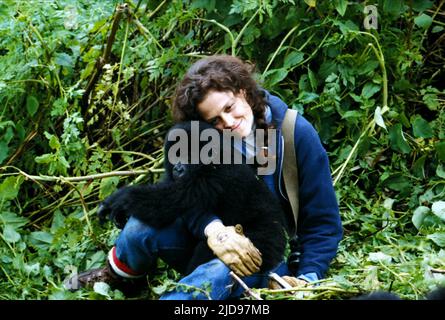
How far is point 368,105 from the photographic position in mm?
3791

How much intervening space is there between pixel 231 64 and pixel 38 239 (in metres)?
1.21

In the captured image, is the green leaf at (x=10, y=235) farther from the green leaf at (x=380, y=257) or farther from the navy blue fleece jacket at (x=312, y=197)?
the green leaf at (x=380, y=257)

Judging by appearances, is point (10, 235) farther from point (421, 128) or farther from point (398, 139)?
point (421, 128)

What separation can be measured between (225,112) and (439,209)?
3.59ft

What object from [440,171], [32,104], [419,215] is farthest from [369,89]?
[32,104]

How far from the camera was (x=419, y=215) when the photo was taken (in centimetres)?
352

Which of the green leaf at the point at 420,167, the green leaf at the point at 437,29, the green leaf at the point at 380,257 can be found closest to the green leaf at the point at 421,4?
the green leaf at the point at 437,29

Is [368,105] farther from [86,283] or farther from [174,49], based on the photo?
[86,283]

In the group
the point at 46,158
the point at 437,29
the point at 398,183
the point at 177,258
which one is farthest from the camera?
the point at 437,29

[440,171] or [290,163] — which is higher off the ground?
[290,163]

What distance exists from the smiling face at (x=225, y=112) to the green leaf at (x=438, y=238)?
2.85 ft

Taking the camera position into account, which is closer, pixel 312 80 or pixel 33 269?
pixel 33 269

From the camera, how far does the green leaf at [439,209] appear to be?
3.45m
